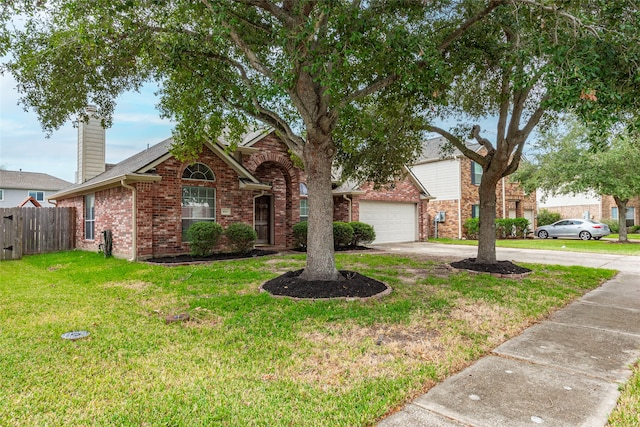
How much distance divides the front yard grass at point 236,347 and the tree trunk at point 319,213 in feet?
3.62

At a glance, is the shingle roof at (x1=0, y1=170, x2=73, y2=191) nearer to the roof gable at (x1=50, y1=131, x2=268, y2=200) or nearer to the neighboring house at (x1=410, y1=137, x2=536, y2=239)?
the roof gable at (x1=50, y1=131, x2=268, y2=200)

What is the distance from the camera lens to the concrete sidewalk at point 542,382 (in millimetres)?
2707

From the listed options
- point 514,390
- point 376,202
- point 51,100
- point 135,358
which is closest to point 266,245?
point 376,202

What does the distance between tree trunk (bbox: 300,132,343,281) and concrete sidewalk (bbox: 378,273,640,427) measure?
346 centimetres

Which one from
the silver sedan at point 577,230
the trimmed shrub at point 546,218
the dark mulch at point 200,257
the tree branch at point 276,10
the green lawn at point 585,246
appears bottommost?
the green lawn at point 585,246

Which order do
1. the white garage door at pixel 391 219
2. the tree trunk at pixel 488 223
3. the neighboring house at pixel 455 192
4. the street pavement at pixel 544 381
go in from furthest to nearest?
the neighboring house at pixel 455 192, the white garage door at pixel 391 219, the tree trunk at pixel 488 223, the street pavement at pixel 544 381

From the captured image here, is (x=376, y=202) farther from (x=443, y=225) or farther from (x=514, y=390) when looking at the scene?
(x=514, y=390)

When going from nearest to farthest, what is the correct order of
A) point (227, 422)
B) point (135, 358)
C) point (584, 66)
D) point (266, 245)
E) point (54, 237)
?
point (227, 422) < point (135, 358) < point (584, 66) < point (54, 237) < point (266, 245)

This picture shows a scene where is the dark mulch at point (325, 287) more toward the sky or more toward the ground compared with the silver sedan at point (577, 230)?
more toward the ground

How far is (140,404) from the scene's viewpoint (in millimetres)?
2869

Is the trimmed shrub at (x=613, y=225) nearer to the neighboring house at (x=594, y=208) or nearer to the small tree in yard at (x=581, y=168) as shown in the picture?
the neighboring house at (x=594, y=208)

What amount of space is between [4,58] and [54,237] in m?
9.63

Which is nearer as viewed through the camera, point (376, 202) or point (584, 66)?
point (584, 66)

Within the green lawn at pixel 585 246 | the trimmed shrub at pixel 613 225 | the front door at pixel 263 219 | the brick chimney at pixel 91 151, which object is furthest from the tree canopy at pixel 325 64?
the trimmed shrub at pixel 613 225
